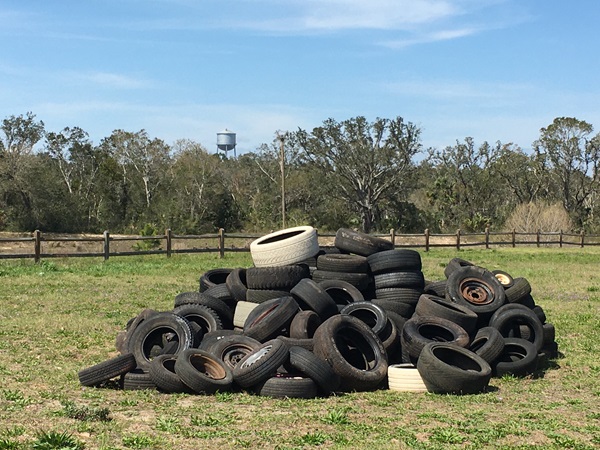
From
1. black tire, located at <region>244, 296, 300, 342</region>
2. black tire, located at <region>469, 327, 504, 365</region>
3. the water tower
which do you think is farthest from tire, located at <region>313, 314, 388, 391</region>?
the water tower

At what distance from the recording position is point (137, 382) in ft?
30.0

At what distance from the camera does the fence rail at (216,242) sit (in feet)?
98.6

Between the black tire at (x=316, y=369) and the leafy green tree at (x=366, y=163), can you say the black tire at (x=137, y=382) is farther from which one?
the leafy green tree at (x=366, y=163)

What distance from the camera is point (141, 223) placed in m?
60.5

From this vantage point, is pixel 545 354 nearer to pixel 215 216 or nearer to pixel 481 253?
pixel 481 253

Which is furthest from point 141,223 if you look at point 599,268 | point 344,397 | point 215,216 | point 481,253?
point 344,397

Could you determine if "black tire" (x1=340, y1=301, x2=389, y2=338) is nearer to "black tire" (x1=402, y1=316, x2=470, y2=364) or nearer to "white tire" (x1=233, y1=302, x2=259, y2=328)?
"black tire" (x1=402, y1=316, x2=470, y2=364)

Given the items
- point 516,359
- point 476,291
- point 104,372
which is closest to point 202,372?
point 104,372

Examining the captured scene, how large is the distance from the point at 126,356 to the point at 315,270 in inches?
171

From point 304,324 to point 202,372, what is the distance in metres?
1.55

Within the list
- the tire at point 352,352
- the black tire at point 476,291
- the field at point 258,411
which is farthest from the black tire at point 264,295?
the black tire at point 476,291

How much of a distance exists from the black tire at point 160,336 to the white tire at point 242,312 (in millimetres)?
1214

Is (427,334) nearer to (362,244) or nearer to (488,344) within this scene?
(488,344)

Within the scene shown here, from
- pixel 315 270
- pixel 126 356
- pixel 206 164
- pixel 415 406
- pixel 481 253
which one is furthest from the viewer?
pixel 206 164
